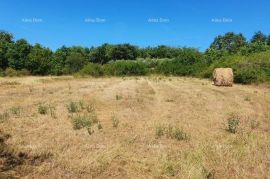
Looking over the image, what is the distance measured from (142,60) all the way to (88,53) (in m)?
43.3

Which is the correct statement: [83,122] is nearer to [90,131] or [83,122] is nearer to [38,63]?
[90,131]

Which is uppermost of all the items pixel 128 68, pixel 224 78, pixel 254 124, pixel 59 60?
pixel 59 60

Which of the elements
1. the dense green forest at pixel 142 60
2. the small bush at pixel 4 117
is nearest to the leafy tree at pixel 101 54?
the dense green forest at pixel 142 60

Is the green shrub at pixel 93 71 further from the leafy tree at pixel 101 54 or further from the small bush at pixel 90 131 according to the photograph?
the leafy tree at pixel 101 54

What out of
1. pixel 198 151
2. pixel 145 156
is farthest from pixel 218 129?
pixel 145 156

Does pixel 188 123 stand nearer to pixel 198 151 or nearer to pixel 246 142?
pixel 246 142

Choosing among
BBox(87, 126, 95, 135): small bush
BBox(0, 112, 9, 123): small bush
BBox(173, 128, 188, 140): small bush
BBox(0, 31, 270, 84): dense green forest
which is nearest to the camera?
BBox(173, 128, 188, 140): small bush

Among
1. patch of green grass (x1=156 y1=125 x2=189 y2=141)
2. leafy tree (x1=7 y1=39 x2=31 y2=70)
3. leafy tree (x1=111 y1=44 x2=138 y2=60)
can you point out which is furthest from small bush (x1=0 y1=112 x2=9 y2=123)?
leafy tree (x1=111 y1=44 x2=138 y2=60)

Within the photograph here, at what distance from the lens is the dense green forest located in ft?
121

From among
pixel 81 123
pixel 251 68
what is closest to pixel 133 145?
pixel 81 123

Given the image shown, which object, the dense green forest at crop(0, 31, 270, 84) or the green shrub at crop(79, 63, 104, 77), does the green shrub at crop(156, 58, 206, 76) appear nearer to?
the dense green forest at crop(0, 31, 270, 84)

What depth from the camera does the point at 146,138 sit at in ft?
31.2

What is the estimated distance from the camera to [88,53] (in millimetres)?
110875

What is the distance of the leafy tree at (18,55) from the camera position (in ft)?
228
